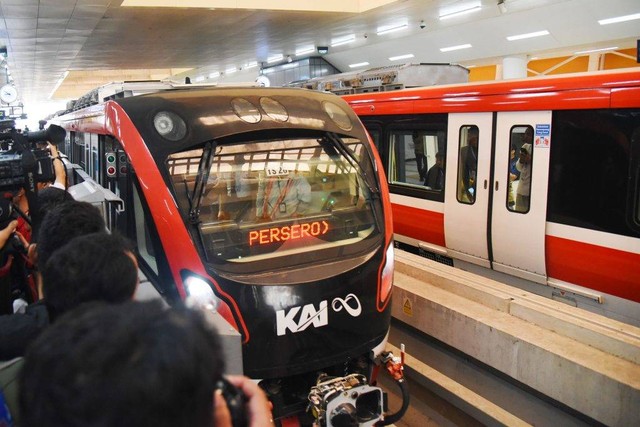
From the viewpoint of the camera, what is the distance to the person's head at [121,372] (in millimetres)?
936

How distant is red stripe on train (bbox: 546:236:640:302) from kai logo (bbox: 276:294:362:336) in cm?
280

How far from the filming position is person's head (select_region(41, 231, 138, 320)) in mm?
1848

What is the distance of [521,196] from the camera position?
5.77 metres

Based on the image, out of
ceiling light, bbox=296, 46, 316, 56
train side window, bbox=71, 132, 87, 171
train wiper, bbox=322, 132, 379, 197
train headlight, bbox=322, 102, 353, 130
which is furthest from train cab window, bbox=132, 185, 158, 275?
ceiling light, bbox=296, 46, 316, 56

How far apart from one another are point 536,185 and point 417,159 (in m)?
1.96

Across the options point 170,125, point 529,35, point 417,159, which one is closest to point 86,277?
point 170,125

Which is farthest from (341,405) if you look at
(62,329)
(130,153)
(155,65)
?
(155,65)

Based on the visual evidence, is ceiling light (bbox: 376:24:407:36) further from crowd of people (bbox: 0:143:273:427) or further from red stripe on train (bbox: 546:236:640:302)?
crowd of people (bbox: 0:143:273:427)

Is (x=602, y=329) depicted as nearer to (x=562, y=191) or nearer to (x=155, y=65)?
(x=562, y=191)

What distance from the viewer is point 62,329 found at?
104 centimetres

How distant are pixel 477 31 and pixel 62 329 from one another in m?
19.2

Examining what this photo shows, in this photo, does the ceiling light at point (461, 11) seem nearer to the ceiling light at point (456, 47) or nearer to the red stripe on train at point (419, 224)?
the ceiling light at point (456, 47)

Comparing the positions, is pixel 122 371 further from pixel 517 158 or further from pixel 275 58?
pixel 275 58

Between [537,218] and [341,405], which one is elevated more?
[537,218]
